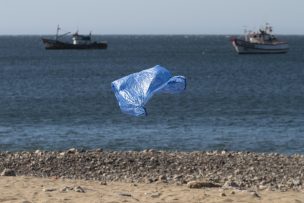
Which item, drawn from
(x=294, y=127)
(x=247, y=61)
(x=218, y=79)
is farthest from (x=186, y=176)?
(x=247, y=61)

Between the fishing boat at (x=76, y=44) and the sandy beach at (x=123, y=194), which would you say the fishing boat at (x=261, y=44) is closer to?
the fishing boat at (x=76, y=44)

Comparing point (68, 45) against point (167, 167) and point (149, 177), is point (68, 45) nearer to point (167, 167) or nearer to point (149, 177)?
point (167, 167)

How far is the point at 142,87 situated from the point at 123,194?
62.2 inches

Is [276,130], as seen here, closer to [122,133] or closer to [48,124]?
[122,133]

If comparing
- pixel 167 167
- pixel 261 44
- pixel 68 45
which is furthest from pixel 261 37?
pixel 167 167

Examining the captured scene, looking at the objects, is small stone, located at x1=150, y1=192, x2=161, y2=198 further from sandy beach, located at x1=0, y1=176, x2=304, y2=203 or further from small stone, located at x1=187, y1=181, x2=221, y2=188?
small stone, located at x1=187, y1=181, x2=221, y2=188

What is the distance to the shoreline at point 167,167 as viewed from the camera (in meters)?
14.9

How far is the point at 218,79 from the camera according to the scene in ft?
215

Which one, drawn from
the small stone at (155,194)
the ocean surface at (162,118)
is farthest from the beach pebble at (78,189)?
the ocean surface at (162,118)

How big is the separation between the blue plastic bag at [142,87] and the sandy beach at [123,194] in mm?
1219

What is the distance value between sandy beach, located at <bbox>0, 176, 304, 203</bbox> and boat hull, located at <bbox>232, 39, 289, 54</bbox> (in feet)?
310

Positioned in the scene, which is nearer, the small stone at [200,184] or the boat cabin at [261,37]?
the small stone at [200,184]

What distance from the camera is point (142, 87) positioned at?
11883mm

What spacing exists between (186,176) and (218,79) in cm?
5046
